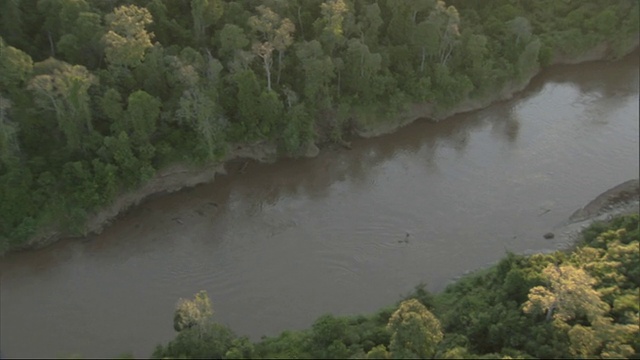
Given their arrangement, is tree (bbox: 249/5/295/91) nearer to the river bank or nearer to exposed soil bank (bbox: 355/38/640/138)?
the river bank

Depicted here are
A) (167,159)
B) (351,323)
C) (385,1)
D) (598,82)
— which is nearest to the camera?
(351,323)

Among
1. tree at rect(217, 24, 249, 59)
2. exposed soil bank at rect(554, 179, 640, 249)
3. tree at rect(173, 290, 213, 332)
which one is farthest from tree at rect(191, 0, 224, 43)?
exposed soil bank at rect(554, 179, 640, 249)

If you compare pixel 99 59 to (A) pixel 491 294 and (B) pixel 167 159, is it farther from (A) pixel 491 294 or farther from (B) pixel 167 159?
(A) pixel 491 294

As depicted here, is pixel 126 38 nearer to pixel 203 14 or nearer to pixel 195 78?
pixel 195 78

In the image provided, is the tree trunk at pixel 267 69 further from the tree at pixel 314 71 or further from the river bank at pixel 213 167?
the river bank at pixel 213 167

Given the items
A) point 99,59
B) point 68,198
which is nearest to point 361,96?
point 99,59

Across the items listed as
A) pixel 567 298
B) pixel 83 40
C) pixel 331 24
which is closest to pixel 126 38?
pixel 83 40

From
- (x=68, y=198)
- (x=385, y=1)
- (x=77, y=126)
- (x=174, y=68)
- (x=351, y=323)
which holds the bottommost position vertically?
(x=351, y=323)
